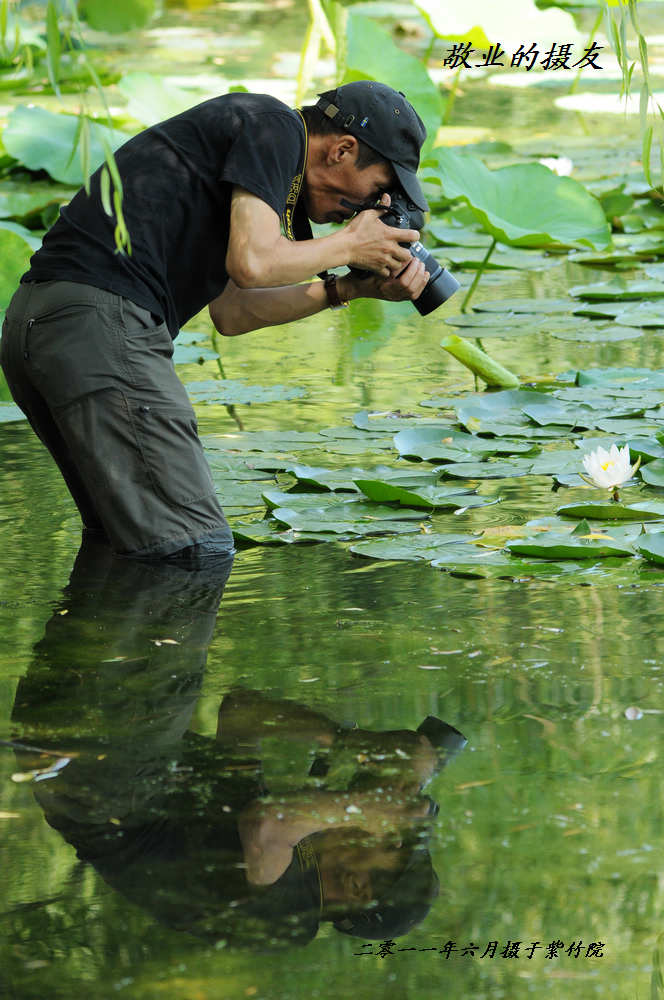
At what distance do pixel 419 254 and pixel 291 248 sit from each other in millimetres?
354

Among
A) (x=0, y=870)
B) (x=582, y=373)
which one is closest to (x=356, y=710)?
(x=0, y=870)

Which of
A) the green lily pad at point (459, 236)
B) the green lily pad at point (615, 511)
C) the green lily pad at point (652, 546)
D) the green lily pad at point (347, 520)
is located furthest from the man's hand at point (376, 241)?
the green lily pad at point (459, 236)

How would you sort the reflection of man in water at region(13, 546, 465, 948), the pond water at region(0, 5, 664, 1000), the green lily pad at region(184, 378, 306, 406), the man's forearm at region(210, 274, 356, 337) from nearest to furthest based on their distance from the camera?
the pond water at region(0, 5, 664, 1000) < the reflection of man in water at region(13, 546, 465, 948) < the man's forearm at region(210, 274, 356, 337) < the green lily pad at region(184, 378, 306, 406)

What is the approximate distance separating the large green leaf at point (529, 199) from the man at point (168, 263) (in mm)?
1962

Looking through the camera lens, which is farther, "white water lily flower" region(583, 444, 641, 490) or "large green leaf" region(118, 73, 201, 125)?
"large green leaf" region(118, 73, 201, 125)

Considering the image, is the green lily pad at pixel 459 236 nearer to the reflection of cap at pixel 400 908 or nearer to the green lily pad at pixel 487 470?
the green lily pad at pixel 487 470

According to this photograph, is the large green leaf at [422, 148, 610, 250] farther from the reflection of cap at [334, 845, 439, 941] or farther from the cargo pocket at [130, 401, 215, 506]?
the reflection of cap at [334, 845, 439, 941]

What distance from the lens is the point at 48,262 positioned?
306cm

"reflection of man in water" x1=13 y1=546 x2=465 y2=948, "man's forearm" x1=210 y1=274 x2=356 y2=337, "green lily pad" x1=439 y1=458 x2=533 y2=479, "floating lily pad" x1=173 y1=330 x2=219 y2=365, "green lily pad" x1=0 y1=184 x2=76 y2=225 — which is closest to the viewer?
"reflection of man in water" x1=13 y1=546 x2=465 y2=948

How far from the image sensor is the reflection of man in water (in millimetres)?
1800

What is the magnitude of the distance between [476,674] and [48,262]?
135cm

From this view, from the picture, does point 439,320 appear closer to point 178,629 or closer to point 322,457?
point 322,457

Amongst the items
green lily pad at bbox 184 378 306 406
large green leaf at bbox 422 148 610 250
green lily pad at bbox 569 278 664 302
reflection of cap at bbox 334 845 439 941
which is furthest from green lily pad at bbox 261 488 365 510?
green lily pad at bbox 569 278 664 302

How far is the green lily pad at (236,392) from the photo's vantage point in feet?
14.1
